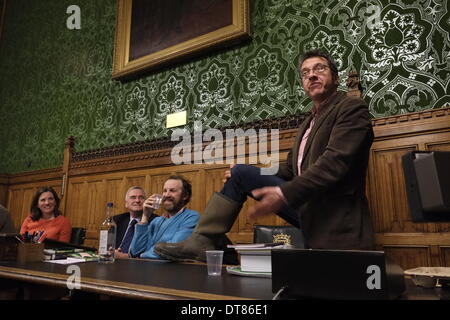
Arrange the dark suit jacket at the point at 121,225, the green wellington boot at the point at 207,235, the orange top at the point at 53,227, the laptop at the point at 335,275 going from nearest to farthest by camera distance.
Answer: the laptop at the point at 335,275
the green wellington boot at the point at 207,235
the dark suit jacket at the point at 121,225
the orange top at the point at 53,227

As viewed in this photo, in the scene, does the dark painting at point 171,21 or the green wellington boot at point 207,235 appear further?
the dark painting at point 171,21

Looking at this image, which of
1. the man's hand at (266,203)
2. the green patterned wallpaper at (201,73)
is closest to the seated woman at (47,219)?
the green patterned wallpaper at (201,73)

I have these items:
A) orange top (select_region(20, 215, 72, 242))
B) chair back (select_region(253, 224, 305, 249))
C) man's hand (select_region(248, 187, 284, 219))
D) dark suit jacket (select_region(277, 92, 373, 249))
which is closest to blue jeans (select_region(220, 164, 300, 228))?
dark suit jacket (select_region(277, 92, 373, 249))

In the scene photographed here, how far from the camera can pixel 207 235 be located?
1.41m

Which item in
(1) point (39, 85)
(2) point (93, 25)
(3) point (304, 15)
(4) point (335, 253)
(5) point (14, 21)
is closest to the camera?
(4) point (335, 253)

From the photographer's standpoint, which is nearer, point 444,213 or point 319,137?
point 444,213

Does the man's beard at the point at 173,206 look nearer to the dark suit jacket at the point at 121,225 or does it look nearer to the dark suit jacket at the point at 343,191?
the dark suit jacket at the point at 121,225

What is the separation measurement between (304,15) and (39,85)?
3.41 meters

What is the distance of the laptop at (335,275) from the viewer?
639mm

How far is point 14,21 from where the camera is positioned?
5039 mm

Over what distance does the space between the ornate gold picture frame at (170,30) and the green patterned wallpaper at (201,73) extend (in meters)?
0.11

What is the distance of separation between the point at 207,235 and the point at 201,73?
2.01m
